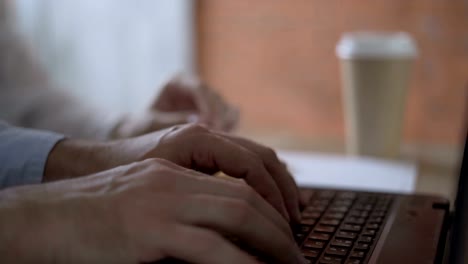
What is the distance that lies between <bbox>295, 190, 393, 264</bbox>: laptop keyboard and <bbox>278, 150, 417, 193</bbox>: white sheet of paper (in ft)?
0.57

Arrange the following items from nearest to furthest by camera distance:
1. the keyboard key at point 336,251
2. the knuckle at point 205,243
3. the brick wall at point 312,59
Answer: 1. the knuckle at point 205,243
2. the keyboard key at point 336,251
3. the brick wall at point 312,59

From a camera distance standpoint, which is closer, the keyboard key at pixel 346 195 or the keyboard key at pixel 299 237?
the keyboard key at pixel 299 237

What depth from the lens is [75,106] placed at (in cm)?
119

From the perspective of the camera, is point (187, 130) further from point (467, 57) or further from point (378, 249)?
point (467, 57)

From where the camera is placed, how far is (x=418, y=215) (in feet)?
2.19

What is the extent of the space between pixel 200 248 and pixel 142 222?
43mm

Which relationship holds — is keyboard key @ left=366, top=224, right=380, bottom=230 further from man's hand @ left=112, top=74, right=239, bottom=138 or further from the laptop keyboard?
man's hand @ left=112, top=74, right=239, bottom=138

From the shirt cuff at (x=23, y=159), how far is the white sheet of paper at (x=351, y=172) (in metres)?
0.39

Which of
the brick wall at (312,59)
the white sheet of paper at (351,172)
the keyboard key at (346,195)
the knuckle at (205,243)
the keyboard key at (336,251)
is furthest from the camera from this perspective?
the brick wall at (312,59)

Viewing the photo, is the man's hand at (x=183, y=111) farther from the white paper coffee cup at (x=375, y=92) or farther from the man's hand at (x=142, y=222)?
the man's hand at (x=142, y=222)

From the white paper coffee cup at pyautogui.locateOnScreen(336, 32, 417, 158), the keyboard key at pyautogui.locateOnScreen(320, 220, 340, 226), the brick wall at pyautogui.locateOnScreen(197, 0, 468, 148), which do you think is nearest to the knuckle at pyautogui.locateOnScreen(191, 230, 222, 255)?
the keyboard key at pyautogui.locateOnScreen(320, 220, 340, 226)

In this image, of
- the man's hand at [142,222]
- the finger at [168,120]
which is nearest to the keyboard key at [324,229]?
the man's hand at [142,222]

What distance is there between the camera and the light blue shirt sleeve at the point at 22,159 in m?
0.68

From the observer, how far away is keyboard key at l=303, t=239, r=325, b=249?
0.55 metres
